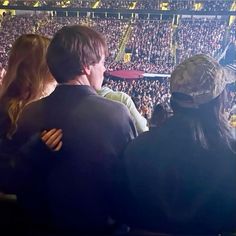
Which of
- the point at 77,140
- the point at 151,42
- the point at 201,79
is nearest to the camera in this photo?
the point at 201,79

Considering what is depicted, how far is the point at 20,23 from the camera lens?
1.57 metres

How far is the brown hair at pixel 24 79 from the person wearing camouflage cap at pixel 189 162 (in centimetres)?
35

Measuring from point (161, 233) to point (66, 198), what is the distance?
0.28m

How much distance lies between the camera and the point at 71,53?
1.20m

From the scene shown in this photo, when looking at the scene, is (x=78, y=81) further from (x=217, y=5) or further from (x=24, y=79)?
(x=217, y=5)

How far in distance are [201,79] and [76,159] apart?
0.40m

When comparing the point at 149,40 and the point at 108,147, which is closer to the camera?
the point at 108,147

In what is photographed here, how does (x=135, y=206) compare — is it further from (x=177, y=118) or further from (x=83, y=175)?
(x=177, y=118)

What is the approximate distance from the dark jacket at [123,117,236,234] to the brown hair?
0.35 meters

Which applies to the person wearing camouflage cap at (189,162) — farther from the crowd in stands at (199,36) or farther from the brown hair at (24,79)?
the brown hair at (24,79)

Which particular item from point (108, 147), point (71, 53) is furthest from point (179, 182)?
point (71, 53)

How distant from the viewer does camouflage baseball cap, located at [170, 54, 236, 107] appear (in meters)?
1.16

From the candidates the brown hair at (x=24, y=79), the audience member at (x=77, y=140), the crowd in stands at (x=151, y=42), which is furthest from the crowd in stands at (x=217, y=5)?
the brown hair at (x=24, y=79)

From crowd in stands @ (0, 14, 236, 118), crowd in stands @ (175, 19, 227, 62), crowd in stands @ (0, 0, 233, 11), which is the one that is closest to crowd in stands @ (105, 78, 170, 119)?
crowd in stands @ (0, 14, 236, 118)
